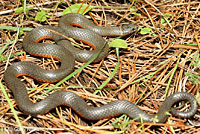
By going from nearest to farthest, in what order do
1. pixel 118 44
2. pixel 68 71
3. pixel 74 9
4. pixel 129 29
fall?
pixel 68 71, pixel 118 44, pixel 129 29, pixel 74 9

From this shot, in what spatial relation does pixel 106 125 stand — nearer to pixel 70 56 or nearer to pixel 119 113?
pixel 119 113

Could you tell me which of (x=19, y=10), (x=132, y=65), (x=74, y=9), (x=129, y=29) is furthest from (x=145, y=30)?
(x=19, y=10)

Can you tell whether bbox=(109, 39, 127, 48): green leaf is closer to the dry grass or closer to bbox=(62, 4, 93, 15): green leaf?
the dry grass

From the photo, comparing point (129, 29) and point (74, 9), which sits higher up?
point (74, 9)

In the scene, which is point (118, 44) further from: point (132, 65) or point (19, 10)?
point (19, 10)

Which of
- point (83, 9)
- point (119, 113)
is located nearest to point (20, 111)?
point (119, 113)
